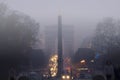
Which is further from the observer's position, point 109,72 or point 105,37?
point 105,37

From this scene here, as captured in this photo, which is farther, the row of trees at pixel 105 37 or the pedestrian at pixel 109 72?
the row of trees at pixel 105 37

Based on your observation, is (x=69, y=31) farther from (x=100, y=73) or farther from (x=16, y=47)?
(x=100, y=73)

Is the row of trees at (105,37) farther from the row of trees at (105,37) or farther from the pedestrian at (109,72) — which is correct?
the pedestrian at (109,72)

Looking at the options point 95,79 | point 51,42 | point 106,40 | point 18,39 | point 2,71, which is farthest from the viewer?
point 51,42

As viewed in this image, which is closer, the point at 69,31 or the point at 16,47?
the point at 16,47

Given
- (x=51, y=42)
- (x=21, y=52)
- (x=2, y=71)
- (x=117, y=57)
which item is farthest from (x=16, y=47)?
(x=51, y=42)

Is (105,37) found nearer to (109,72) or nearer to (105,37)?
(105,37)

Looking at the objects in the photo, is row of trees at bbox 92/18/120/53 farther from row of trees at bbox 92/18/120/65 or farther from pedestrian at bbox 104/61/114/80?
pedestrian at bbox 104/61/114/80

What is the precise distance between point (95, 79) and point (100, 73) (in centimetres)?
55

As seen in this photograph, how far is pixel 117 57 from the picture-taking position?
48.6 m

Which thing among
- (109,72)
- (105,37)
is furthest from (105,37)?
(109,72)

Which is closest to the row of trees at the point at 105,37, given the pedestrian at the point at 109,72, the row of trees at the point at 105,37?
the row of trees at the point at 105,37

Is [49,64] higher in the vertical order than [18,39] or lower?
lower

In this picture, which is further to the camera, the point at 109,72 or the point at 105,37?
the point at 105,37
